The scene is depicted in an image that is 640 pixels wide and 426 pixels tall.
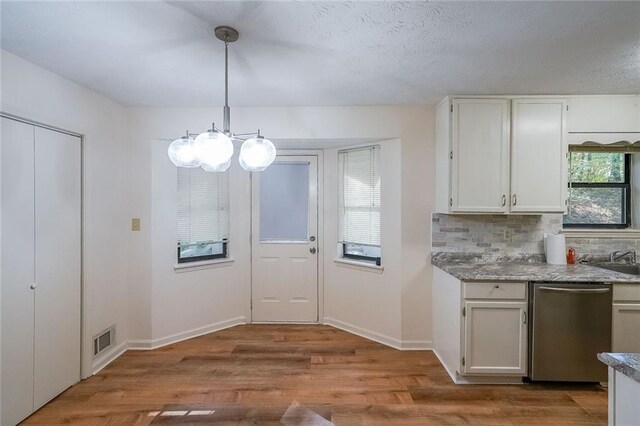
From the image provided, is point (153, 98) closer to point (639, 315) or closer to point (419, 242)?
point (419, 242)

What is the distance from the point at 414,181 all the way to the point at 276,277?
75.1 inches

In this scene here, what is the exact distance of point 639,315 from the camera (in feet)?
7.79

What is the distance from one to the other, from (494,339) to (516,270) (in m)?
0.59

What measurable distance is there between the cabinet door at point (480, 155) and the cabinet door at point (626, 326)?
107 cm

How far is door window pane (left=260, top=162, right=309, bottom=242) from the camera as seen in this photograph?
3756 mm

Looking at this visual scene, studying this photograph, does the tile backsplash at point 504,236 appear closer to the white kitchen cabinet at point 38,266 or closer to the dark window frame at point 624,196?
the dark window frame at point 624,196

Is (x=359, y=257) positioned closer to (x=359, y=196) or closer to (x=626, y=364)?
(x=359, y=196)

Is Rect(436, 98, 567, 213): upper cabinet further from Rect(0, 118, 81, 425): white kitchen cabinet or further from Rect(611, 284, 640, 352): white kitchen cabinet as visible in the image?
Rect(0, 118, 81, 425): white kitchen cabinet

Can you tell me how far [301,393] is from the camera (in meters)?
2.35

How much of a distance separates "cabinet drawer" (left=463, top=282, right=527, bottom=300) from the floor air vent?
3.03 metres

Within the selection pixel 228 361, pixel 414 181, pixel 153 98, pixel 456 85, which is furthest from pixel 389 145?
pixel 228 361

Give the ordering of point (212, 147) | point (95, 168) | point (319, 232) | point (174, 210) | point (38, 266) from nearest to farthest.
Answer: point (212, 147), point (38, 266), point (95, 168), point (174, 210), point (319, 232)

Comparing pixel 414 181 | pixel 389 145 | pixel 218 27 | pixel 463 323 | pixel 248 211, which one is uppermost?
pixel 218 27

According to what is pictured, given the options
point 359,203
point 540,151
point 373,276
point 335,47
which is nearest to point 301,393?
point 373,276
